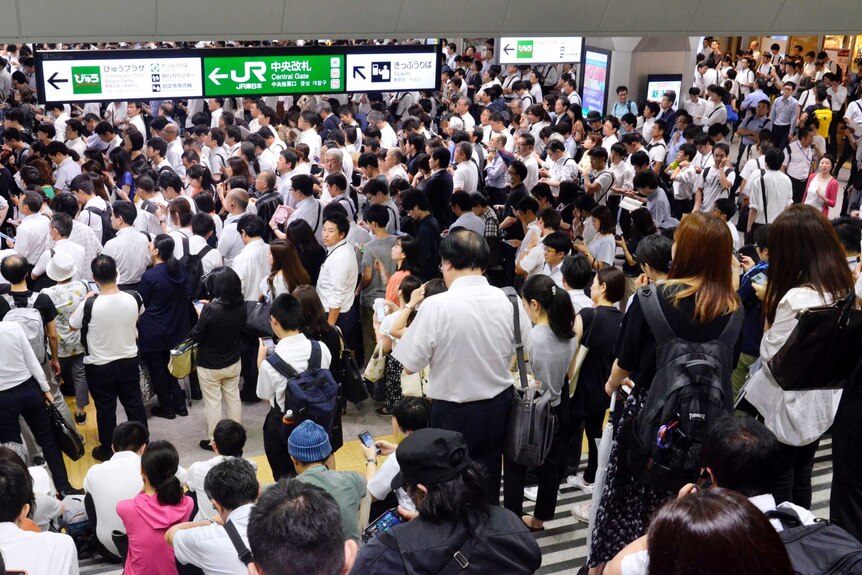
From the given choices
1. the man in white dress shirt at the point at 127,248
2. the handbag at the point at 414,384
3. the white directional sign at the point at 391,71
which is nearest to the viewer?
the handbag at the point at 414,384

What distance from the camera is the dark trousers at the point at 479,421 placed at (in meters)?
4.41

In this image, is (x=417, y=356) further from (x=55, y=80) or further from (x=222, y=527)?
(x=55, y=80)

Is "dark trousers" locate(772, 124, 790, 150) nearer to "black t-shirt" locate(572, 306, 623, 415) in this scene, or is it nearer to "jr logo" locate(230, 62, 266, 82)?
"jr logo" locate(230, 62, 266, 82)

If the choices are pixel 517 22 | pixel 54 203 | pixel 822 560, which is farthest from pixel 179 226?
pixel 822 560

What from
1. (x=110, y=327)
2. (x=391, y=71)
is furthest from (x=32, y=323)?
(x=391, y=71)

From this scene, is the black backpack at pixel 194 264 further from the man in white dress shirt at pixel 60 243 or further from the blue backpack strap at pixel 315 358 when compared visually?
the blue backpack strap at pixel 315 358

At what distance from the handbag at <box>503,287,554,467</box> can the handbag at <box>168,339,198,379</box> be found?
8.94 ft

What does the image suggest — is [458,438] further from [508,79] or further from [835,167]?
[508,79]

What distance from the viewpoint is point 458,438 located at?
9.73 feet

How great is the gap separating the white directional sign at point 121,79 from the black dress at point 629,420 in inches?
258

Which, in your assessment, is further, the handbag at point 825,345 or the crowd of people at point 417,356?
the handbag at point 825,345

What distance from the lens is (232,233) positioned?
7.80 meters

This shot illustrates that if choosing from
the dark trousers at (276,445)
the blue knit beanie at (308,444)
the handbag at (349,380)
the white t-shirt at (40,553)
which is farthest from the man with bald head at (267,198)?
the white t-shirt at (40,553)

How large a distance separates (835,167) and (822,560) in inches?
601
